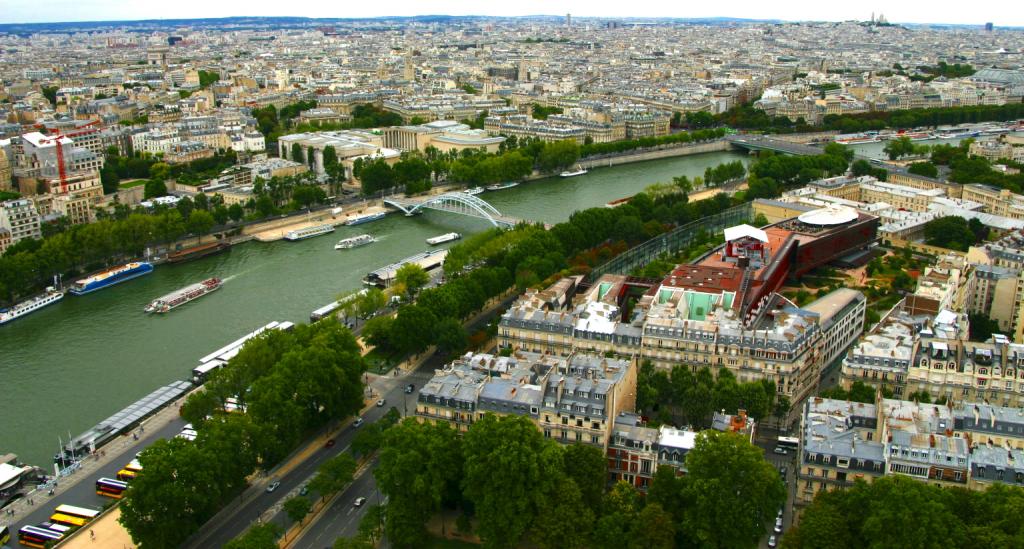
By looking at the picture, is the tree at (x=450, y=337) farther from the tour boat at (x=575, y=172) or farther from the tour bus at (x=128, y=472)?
the tour boat at (x=575, y=172)

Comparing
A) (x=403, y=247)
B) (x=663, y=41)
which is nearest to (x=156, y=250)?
(x=403, y=247)

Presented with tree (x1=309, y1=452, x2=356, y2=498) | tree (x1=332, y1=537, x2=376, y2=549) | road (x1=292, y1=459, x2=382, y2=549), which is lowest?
road (x1=292, y1=459, x2=382, y2=549)

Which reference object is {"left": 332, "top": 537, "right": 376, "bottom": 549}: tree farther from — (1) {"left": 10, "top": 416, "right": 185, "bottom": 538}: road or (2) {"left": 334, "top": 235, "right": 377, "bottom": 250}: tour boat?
(2) {"left": 334, "top": 235, "right": 377, "bottom": 250}: tour boat

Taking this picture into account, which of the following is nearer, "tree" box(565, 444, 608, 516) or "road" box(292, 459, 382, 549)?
"tree" box(565, 444, 608, 516)

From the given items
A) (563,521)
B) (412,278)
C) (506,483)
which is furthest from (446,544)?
(412,278)

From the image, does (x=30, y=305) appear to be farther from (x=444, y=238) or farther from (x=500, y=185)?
(x=500, y=185)

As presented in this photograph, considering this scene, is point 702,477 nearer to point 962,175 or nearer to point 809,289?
point 809,289

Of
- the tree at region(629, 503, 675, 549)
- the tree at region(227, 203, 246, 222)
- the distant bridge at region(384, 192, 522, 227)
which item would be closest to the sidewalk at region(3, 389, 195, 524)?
the tree at region(629, 503, 675, 549)
